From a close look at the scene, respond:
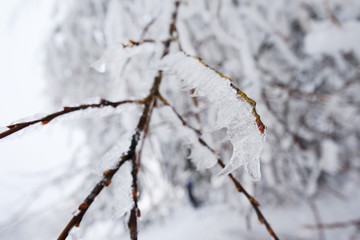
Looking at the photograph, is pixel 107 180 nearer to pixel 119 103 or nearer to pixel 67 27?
Answer: pixel 119 103

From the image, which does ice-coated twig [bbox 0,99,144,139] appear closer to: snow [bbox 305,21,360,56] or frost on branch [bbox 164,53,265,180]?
frost on branch [bbox 164,53,265,180]

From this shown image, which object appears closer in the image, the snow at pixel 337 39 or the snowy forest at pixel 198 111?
the snowy forest at pixel 198 111

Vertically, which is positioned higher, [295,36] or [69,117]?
[295,36]

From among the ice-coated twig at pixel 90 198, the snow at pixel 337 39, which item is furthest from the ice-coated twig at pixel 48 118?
the snow at pixel 337 39


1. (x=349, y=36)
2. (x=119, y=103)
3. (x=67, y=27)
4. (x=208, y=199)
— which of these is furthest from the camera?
(x=208, y=199)

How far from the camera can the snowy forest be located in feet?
1.14

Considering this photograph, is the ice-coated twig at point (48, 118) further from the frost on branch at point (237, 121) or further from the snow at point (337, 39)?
the snow at point (337, 39)

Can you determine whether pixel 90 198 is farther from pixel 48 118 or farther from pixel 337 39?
pixel 337 39

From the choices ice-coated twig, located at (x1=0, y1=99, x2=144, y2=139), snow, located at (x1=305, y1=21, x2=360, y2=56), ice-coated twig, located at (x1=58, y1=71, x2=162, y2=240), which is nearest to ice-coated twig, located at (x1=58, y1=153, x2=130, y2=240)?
ice-coated twig, located at (x1=58, y1=71, x2=162, y2=240)

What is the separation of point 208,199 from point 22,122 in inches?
181

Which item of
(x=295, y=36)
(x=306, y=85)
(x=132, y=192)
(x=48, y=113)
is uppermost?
(x=295, y=36)

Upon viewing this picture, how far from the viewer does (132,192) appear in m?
0.34

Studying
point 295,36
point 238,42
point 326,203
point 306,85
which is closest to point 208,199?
point 326,203

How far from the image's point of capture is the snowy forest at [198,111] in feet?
1.14
